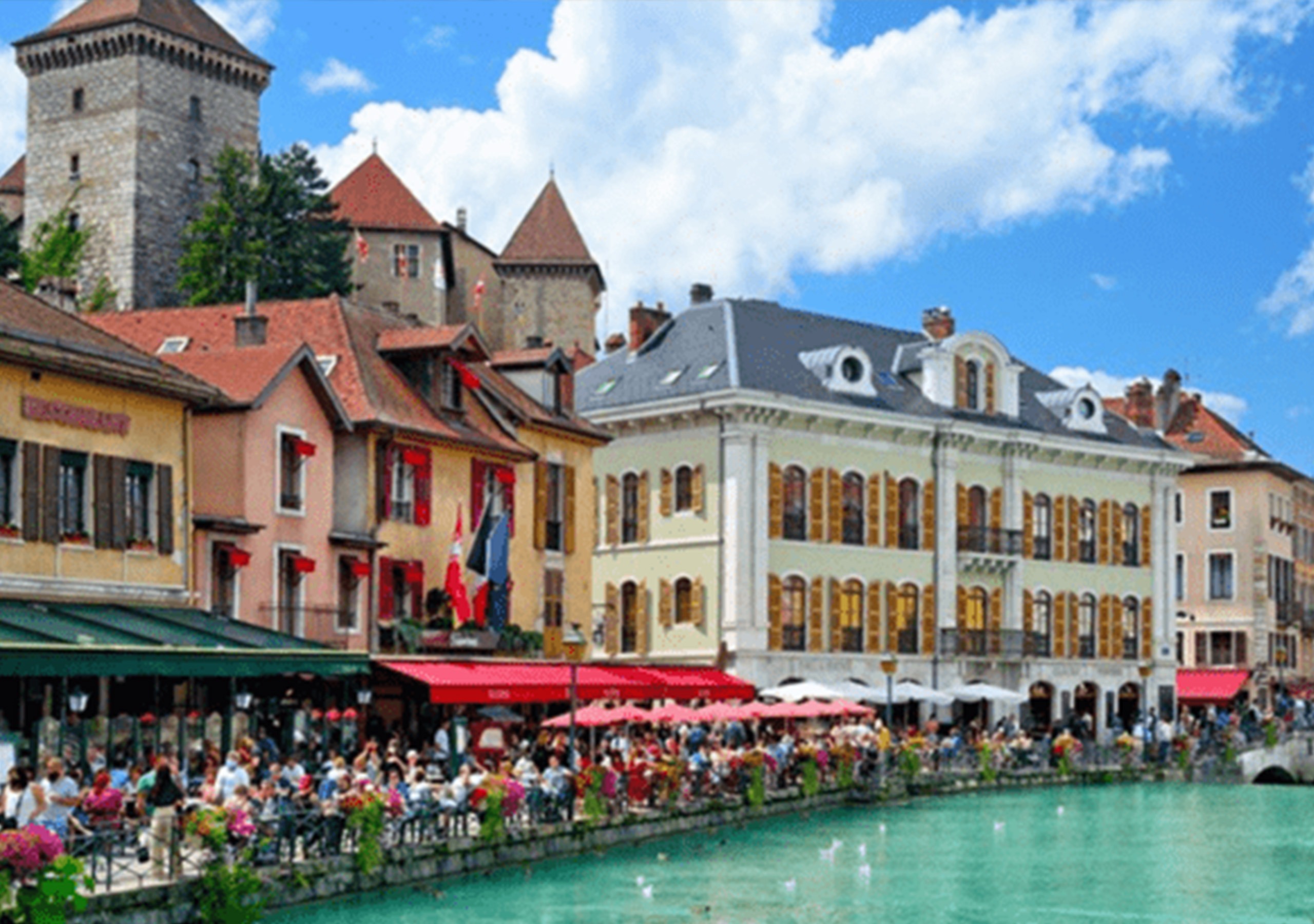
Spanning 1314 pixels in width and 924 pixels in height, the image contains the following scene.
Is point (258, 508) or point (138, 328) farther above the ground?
point (138, 328)

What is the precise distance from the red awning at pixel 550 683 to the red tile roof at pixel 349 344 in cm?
503

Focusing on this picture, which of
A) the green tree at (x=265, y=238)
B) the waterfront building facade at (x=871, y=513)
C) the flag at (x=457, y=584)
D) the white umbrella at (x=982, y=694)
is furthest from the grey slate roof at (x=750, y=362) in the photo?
the green tree at (x=265, y=238)

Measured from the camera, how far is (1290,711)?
238 feet

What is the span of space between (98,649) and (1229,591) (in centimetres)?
5749

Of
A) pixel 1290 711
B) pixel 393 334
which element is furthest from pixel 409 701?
pixel 1290 711

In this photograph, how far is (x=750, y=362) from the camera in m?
62.5

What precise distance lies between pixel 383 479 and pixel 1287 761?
100ft

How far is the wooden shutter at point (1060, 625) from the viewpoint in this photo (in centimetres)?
6912

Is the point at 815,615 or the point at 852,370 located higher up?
the point at 852,370

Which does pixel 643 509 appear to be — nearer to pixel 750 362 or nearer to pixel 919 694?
pixel 750 362

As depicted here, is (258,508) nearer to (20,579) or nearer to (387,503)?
(387,503)

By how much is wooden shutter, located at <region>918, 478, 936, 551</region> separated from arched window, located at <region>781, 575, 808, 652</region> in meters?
5.00

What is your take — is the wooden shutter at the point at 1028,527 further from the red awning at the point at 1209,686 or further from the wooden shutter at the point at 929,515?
the red awning at the point at 1209,686

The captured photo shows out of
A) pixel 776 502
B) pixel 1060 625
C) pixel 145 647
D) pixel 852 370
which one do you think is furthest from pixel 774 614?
pixel 145 647
